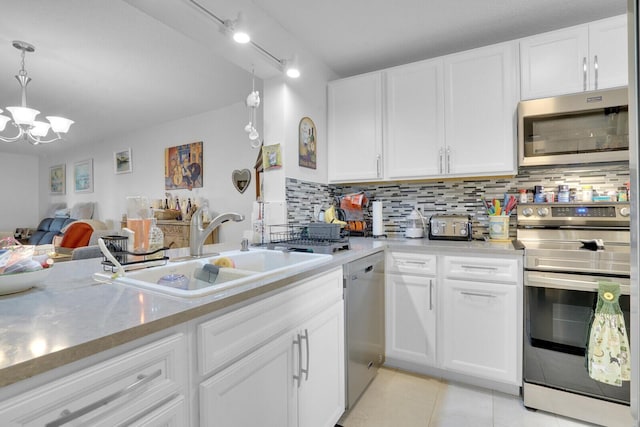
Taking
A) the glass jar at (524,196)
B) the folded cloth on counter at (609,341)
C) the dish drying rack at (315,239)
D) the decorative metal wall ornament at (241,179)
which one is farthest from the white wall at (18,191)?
the folded cloth on counter at (609,341)

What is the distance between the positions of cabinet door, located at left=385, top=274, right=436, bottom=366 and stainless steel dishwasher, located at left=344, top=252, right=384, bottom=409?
9 centimetres

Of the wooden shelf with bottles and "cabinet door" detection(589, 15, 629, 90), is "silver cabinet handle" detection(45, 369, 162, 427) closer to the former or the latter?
"cabinet door" detection(589, 15, 629, 90)

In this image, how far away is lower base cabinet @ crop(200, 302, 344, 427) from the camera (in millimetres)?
890

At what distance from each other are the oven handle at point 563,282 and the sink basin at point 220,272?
3.76ft

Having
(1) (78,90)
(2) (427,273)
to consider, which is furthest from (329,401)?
(1) (78,90)

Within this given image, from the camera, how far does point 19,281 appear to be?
877 millimetres

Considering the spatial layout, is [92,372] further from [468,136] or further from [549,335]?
[468,136]

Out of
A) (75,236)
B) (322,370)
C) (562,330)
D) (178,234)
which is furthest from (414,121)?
(75,236)

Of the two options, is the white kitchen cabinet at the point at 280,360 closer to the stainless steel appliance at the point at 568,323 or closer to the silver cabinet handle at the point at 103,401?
the silver cabinet handle at the point at 103,401

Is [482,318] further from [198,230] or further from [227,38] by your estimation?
[227,38]

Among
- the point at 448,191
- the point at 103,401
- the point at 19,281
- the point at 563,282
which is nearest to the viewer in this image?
the point at 103,401

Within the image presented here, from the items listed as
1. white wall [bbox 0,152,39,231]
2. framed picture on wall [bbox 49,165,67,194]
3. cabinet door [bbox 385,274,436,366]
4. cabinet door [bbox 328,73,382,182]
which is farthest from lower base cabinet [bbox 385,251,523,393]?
white wall [bbox 0,152,39,231]

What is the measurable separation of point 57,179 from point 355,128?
6.45 meters

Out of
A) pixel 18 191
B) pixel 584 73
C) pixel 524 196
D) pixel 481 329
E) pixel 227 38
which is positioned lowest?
pixel 481 329
